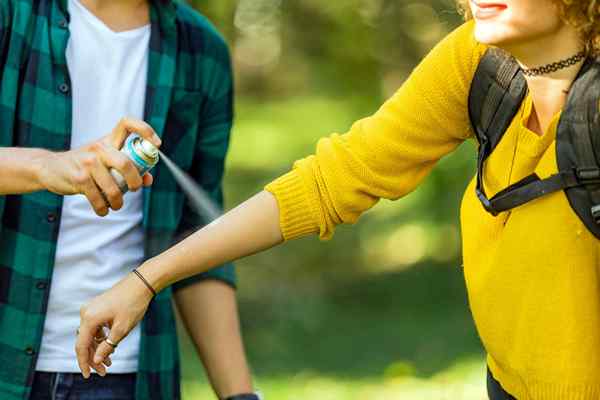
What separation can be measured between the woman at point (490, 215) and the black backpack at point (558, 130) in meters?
0.03

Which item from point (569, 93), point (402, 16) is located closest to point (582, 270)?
point (569, 93)

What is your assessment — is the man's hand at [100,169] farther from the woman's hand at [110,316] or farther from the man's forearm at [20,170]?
the woman's hand at [110,316]

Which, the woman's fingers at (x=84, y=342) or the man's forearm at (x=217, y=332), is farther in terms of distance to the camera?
the man's forearm at (x=217, y=332)

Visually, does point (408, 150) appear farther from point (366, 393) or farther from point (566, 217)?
point (366, 393)

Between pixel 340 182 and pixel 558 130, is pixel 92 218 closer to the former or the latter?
pixel 340 182

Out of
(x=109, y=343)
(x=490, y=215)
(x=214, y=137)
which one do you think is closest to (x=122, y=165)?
(x=109, y=343)

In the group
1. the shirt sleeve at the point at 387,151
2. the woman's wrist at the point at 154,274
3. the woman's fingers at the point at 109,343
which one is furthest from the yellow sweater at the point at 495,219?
the woman's fingers at the point at 109,343

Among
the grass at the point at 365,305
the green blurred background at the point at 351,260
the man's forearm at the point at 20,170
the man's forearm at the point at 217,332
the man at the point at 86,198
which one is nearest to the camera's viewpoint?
the man's forearm at the point at 20,170

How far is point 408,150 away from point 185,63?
971 mm

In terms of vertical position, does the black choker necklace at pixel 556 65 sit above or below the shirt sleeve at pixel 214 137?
above

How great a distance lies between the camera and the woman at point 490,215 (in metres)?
2.48

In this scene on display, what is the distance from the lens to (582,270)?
2.44 meters

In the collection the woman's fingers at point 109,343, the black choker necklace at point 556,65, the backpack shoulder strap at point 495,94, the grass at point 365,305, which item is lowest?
the grass at point 365,305

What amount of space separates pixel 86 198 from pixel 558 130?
4.28 feet
